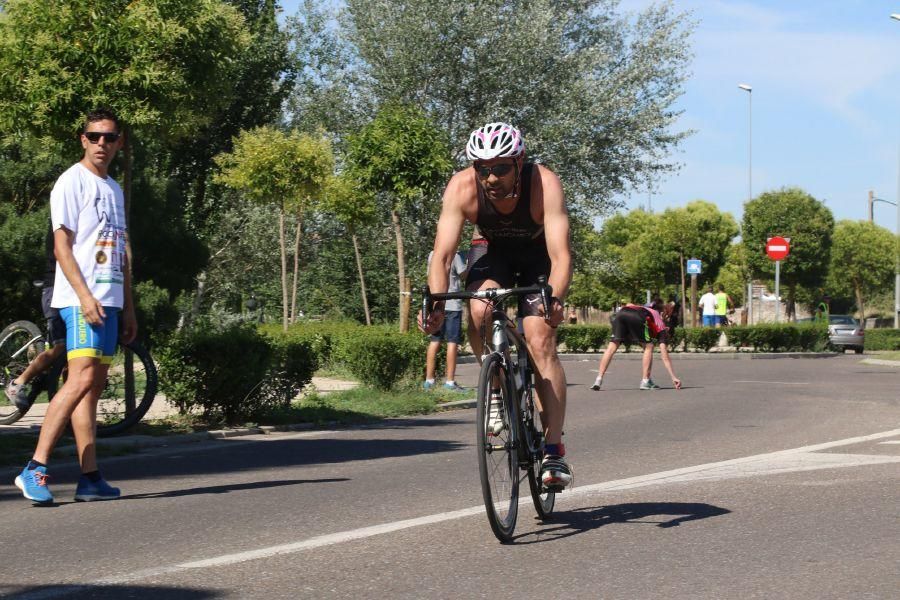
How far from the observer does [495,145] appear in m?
5.84

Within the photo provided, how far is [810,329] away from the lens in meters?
38.1

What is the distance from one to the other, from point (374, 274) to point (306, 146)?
37.0 ft

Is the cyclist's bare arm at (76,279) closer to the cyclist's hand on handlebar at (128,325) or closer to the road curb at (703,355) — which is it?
the cyclist's hand on handlebar at (128,325)

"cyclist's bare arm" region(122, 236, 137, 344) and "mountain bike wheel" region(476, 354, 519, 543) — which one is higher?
"cyclist's bare arm" region(122, 236, 137, 344)

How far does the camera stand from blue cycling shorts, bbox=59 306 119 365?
6.66 meters

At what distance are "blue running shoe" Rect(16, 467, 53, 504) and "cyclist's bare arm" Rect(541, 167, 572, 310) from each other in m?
2.77

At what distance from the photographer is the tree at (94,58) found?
31.7 feet

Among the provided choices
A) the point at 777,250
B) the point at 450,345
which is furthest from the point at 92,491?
the point at 777,250

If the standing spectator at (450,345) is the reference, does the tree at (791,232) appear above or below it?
above

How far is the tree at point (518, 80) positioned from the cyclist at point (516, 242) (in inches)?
1006

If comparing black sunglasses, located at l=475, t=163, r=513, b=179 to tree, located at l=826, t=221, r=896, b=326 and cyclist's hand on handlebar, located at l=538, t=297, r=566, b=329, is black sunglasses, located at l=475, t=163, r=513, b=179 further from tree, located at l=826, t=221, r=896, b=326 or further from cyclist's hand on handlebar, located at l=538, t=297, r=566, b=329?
tree, located at l=826, t=221, r=896, b=326

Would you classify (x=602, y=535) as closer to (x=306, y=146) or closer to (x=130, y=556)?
(x=130, y=556)


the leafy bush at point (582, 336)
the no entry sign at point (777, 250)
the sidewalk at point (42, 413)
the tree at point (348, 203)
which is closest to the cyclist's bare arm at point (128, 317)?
the sidewalk at point (42, 413)

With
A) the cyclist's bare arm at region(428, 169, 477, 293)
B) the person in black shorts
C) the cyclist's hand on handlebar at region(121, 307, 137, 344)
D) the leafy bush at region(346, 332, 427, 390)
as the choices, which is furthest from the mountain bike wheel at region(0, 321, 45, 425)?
the person in black shorts
